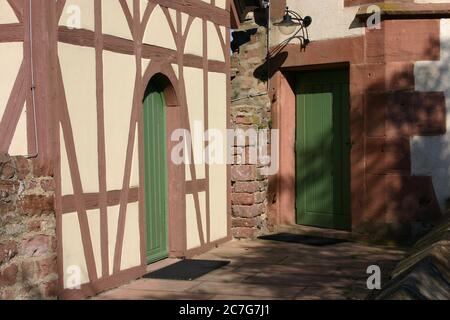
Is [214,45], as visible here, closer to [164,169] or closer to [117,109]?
[164,169]

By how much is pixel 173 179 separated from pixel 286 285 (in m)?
2.17

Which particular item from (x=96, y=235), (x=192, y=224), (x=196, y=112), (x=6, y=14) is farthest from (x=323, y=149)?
(x=6, y=14)

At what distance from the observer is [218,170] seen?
9.71 m

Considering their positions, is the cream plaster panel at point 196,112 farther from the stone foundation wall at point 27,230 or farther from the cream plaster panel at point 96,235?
the stone foundation wall at point 27,230

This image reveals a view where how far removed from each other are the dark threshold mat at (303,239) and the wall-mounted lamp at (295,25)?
2973mm

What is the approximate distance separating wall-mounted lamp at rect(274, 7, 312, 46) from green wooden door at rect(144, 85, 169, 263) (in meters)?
2.86

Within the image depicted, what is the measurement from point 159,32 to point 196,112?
140cm

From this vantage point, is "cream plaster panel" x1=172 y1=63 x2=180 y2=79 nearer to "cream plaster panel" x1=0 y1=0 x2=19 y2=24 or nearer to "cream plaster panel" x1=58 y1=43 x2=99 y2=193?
"cream plaster panel" x1=58 y1=43 x2=99 y2=193

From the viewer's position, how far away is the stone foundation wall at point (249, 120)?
10234 millimetres

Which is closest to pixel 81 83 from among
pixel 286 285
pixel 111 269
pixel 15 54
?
pixel 15 54

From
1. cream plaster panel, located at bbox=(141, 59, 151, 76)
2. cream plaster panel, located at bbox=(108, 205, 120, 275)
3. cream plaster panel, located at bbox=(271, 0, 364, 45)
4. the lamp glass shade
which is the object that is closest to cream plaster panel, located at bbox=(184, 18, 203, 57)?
cream plaster panel, located at bbox=(141, 59, 151, 76)

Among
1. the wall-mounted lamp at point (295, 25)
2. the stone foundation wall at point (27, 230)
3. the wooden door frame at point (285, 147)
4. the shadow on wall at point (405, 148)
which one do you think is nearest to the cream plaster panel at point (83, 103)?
the stone foundation wall at point (27, 230)

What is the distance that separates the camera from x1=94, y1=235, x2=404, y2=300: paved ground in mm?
6672

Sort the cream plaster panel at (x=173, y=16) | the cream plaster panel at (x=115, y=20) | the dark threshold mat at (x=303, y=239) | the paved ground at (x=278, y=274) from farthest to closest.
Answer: the dark threshold mat at (x=303, y=239) < the cream plaster panel at (x=173, y=16) < the cream plaster panel at (x=115, y=20) < the paved ground at (x=278, y=274)
